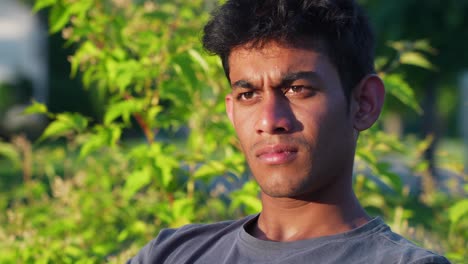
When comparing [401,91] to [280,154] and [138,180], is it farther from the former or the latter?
[280,154]

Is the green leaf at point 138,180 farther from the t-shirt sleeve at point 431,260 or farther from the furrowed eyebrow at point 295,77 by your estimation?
the t-shirt sleeve at point 431,260

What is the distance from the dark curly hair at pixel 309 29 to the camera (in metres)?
2.02

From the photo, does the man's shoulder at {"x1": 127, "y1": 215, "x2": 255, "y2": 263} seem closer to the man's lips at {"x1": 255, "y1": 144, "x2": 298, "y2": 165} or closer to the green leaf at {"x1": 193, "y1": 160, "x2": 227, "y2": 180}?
the man's lips at {"x1": 255, "y1": 144, "x2": 298, "y2": 165}

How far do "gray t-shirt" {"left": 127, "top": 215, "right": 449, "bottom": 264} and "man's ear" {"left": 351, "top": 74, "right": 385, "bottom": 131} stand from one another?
0.29m

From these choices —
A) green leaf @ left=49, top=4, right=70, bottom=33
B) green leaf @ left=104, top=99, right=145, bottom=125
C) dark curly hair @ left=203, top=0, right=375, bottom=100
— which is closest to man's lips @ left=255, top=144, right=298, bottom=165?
dark curly hair @ left=203, top=0, right=375, bottom=100

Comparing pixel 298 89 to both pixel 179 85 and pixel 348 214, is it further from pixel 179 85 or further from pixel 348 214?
pixel 179 85

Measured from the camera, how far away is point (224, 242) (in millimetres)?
2307

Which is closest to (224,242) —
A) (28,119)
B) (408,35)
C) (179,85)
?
(179,85)

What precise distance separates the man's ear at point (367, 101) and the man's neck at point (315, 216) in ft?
0.67

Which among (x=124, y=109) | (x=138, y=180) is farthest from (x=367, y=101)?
(x=124, y=109)

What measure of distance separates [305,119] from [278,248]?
36 centimetres

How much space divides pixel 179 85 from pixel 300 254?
5.74 feet

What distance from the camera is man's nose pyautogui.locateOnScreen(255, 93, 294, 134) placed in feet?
6.46

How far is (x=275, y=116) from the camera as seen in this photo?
1985mm
